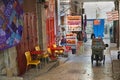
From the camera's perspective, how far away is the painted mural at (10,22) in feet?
33.4

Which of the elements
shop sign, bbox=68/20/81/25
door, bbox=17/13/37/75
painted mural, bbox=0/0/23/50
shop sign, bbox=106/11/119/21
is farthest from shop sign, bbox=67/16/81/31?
painted mural, bbox=0/0/23/50

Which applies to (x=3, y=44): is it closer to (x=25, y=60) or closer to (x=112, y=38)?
(x=25, y=60)

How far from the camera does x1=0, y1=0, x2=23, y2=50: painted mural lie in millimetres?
10180

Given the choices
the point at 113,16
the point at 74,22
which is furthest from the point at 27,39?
the point at 74,22

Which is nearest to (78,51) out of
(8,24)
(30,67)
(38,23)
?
(38,23)

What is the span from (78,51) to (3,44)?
14.4m

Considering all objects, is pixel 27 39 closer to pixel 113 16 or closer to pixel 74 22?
pixel 113 16

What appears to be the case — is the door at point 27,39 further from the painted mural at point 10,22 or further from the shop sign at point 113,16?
the shop sign at point 113,16

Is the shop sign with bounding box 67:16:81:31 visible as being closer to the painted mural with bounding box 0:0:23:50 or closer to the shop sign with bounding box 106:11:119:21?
the shop sign with bounding box 106:11:119:21

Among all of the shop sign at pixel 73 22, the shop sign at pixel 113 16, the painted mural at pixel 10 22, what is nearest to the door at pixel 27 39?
the painted mural at pixel 10 22

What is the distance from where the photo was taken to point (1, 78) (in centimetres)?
1056

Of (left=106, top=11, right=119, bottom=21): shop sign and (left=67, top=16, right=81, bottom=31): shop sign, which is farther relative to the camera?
(left=67, top=16, right=81, bottom=31): shop sign

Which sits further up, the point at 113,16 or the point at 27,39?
the point at 113,16

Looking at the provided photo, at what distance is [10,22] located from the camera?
10938 millimetres
